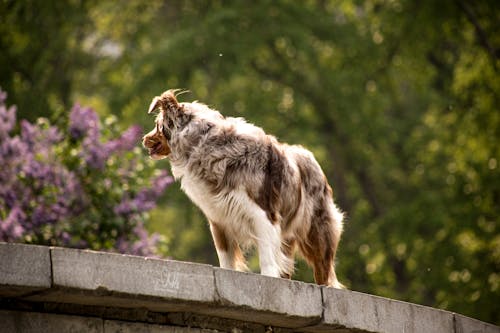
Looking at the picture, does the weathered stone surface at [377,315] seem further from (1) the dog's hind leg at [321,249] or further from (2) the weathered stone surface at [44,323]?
(2) the weathered stone surface at [44,323]

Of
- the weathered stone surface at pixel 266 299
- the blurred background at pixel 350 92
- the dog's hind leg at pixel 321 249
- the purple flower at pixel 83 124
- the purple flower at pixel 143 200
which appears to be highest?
the blurred background at pixel 350 92

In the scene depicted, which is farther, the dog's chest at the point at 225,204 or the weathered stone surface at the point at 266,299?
the dog's chest at the point at 225,204

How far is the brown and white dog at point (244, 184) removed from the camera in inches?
331

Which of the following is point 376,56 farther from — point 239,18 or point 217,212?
point 217,212

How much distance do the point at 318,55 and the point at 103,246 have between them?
1469 centimetres

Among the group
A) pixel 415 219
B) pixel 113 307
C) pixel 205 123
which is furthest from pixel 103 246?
pixel 415 219

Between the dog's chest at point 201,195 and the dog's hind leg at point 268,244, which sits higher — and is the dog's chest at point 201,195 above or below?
above

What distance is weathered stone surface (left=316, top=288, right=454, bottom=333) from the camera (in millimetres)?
7711

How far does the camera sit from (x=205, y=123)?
868 centimetres

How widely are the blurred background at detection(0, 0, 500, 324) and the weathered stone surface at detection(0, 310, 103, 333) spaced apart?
1344 cm

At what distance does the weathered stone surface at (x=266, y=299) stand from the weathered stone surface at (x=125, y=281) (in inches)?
6.9

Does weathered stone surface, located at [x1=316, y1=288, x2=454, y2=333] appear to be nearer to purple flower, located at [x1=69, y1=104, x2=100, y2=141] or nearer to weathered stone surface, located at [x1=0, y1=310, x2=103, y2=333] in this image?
weathered stone surface, located at [x1=0, y1=310, x2=103, y2=333]

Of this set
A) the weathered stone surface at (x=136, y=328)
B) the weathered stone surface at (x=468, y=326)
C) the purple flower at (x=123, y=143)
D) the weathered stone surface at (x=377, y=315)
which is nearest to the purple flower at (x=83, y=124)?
the purple flower at (x=123, y=143)

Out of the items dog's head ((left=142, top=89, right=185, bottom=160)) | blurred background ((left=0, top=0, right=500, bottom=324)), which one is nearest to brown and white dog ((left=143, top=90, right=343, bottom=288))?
dog's head ((left=142, top=89, right=185, bottom=160))
